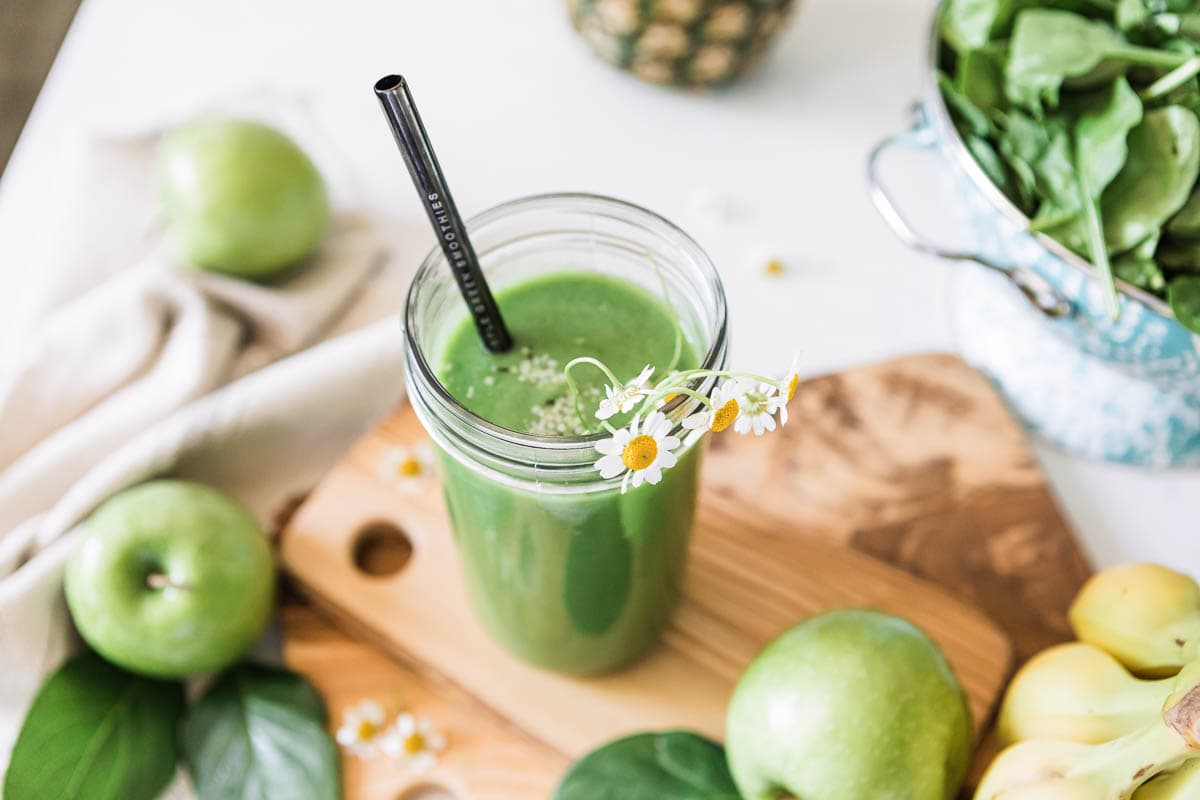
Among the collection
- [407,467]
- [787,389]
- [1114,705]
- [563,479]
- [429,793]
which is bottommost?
[429,793]

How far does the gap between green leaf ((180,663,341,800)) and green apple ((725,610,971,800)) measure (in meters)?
0.32

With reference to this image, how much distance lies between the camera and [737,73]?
1.18 m

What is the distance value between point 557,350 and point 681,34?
52 cm

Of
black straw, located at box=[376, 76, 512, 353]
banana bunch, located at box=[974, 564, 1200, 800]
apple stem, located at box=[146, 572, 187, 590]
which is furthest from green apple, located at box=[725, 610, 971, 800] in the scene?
apple stem, located at box=[146, 572, 187, 590]

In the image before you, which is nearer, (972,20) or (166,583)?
(166,583)

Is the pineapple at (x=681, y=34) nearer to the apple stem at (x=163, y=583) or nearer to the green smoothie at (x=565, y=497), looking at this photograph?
the green smoothie at (x=565, y=497)

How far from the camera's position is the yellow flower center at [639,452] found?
562mm

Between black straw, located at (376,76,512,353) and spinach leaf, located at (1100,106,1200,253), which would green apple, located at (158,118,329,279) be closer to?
black straw, located at (376,76,512,353)

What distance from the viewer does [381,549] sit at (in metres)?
0.95

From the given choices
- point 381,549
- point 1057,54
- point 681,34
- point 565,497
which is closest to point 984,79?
point 1057,54

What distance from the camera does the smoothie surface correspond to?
69cm

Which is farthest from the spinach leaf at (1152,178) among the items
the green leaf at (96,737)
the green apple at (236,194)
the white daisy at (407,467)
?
the green leaf at (96,737)

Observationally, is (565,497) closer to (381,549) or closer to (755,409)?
(755,409)

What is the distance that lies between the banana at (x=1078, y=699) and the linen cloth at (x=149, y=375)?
0.57 m
